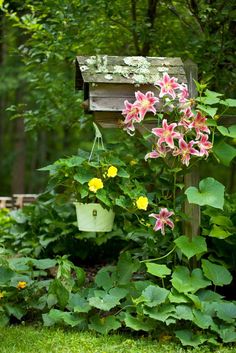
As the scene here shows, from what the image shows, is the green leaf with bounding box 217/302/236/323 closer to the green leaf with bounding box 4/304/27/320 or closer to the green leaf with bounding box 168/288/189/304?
the green leaf with bounding box 168/288/189/304

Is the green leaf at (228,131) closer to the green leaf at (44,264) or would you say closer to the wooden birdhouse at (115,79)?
the wooden birdhouse at (115,79)

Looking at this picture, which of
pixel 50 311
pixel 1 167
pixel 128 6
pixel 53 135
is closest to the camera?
pixel 50 311

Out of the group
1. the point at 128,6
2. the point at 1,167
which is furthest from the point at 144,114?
the point at 1,167

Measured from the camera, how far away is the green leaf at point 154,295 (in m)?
4.21

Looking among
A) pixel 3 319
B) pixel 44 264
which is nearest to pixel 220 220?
pixel 44 264

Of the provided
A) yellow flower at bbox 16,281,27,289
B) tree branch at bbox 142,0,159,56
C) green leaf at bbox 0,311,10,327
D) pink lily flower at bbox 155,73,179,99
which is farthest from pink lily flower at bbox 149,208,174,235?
tree branch at bbox 142,0,159,56

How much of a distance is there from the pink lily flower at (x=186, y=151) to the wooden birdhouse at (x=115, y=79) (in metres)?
0.54

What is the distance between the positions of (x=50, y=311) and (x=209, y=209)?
4.42 ft

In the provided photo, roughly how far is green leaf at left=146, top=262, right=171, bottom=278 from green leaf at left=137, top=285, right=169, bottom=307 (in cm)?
11

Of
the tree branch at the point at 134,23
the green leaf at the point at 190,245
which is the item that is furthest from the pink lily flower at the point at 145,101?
the tree branch at the point at 134,23

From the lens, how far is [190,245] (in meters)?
4.38

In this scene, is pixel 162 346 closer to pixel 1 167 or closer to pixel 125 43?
pixel 125 43

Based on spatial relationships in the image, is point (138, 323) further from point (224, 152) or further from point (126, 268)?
point (224, 152)

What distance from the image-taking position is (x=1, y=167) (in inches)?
755
